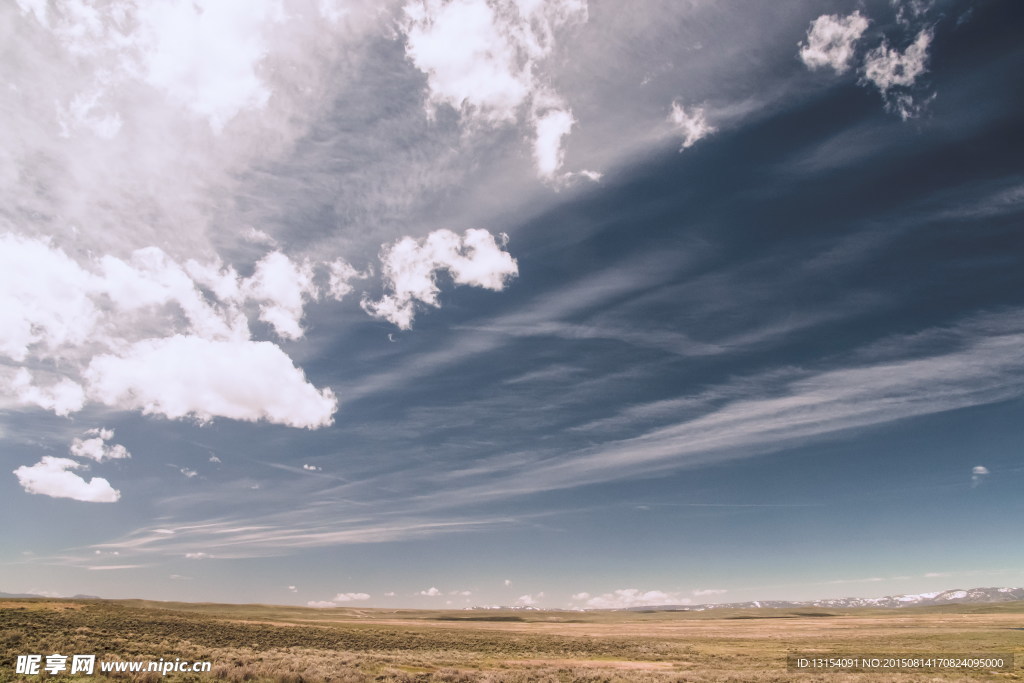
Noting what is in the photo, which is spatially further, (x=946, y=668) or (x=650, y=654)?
(x=650, y=654)

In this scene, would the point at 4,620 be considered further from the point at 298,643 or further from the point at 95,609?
the point at 298,643

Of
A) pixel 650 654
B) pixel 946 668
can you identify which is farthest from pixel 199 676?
pixel 946 668

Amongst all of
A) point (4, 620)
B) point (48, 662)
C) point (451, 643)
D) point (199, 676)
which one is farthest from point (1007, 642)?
point (4, 620)

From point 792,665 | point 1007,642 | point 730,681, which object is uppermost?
point 730,681

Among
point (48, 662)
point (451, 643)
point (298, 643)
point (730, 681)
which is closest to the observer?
point (48, 662)

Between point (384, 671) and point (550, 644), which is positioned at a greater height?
point (384, 671)

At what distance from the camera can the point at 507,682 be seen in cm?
3225

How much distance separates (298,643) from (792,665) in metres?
52.2

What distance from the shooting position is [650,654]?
184 ft

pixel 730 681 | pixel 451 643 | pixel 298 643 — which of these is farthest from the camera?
pixel 451 643

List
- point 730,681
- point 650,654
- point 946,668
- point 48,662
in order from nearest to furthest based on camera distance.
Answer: point 48,662 → point 730,681 → point 946,668 → point 650,654

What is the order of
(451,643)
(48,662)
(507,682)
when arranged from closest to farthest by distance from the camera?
1. (48,662)
2. (507,682)
3. (451,643)

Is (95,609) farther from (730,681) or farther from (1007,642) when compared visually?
(1007,642)

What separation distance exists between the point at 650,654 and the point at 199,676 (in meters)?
48.9
